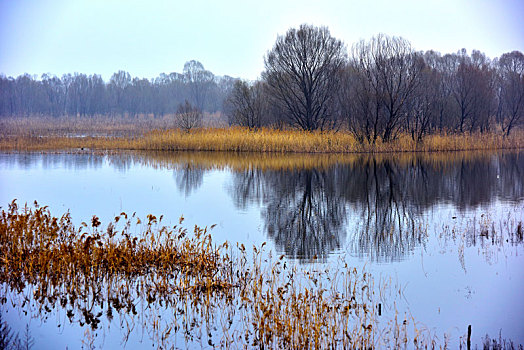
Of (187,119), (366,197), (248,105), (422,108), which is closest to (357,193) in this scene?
(366,197)

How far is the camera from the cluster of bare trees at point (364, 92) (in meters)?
29.7

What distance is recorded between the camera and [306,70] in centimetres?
3325

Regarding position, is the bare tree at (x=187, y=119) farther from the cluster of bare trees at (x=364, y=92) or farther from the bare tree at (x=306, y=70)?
the bare tree at (x=306, y=70)

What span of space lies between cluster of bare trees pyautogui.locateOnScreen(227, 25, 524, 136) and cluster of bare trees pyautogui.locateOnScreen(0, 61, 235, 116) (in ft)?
181

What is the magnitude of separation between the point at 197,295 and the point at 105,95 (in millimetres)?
97430

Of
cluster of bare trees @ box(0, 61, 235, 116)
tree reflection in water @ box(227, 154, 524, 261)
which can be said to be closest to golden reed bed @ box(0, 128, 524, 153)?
tree reflection in water @ box(227, 154, 524, 261)

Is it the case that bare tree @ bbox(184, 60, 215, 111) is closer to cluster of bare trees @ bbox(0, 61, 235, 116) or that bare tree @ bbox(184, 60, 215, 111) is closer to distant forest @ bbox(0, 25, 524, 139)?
cluster of bare trees @ bbox(0, 61, 235, 116)

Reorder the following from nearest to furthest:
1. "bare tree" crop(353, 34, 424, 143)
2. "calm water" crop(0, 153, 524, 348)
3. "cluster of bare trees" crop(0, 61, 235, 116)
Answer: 1. "calm water" crop(0, 153, 524, 348)
2. "bare tree" crop(353, 34, 424, 143)
3. "cluster of bare trees" crop(0, 61, 235, 116)

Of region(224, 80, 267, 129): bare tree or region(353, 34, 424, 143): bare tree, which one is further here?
region(224, 80, 267, 129): bare tree

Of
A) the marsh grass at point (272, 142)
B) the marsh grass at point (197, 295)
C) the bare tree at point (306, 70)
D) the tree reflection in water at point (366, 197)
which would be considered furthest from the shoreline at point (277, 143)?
the marsh grass at point (197, 295)

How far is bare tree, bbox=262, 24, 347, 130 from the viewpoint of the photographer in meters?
32.9

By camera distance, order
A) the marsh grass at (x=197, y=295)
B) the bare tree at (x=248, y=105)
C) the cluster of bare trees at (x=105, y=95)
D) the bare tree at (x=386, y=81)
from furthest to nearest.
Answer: the cluster of bare trees at (x=105, y=95) < the bare tree at (x=248, y=105) < the bare tree at (x=386, y=81) < the marsh grass at (x=197, y=295)

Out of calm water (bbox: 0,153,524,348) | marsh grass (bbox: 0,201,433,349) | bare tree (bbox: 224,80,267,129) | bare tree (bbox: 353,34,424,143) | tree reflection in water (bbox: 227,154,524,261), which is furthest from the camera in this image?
bare tree (bbox: 224,80,267,129)

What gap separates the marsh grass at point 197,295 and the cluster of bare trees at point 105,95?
8373 centimetres
